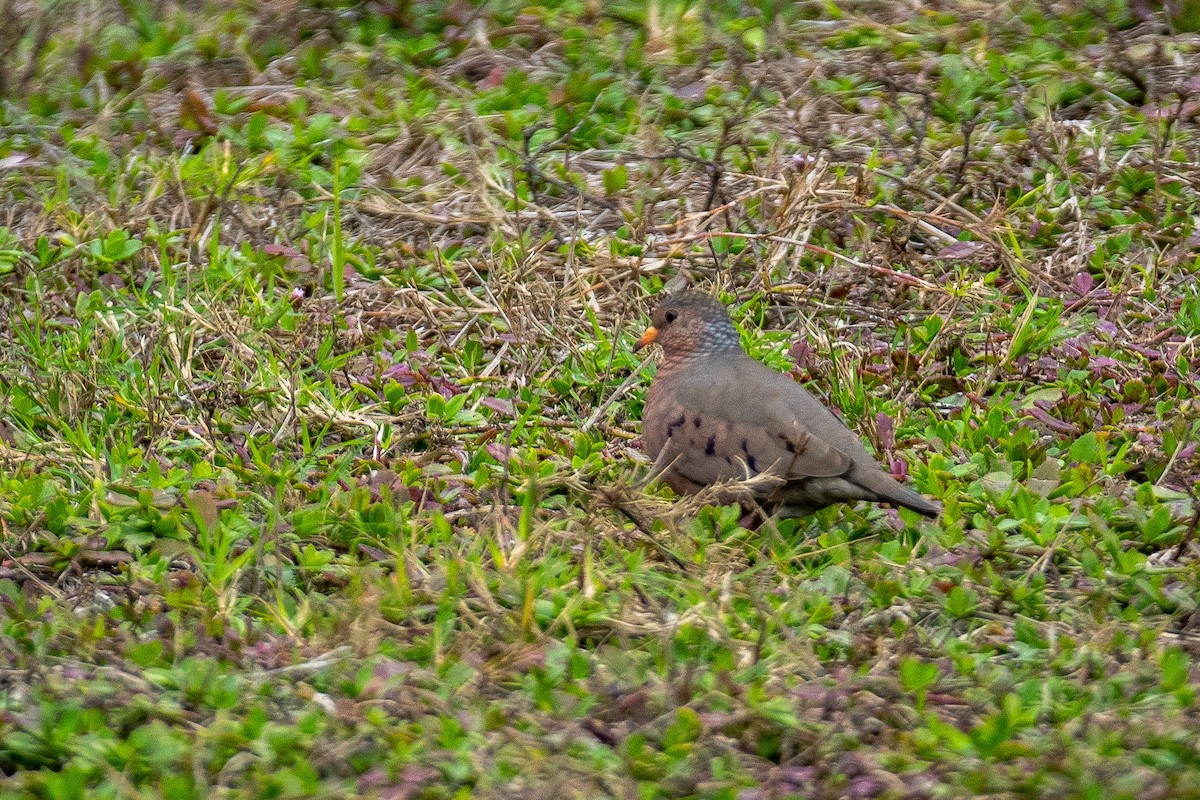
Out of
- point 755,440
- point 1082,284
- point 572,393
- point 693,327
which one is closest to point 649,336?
point 693,327

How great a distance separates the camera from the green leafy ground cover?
3518 mm

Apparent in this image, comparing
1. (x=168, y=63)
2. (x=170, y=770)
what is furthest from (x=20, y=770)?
(x=168, y=63)

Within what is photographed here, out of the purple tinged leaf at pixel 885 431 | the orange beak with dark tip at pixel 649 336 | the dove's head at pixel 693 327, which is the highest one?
the dove's head at pixel 693 327

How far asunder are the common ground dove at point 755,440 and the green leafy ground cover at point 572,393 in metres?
0.16

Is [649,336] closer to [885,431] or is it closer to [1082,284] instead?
[885,431]

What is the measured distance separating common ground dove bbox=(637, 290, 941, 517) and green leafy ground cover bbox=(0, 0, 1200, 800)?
0.53ft

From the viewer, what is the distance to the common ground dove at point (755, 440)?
446 cm

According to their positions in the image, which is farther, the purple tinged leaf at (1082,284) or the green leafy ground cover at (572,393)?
the purple tinged leaf at (1082,284)

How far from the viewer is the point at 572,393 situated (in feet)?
18.2

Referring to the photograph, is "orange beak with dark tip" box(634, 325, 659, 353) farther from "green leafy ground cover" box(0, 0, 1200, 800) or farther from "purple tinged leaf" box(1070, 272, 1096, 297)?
"purple tinged leaf" box(1070, 272, 1096, 297)

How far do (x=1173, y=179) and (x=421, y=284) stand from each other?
10.3 feet

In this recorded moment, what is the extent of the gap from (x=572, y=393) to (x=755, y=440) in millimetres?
1072

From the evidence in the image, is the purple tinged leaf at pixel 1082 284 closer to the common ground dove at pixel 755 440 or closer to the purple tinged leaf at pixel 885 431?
the purple tinged leaf at pixel 885 431

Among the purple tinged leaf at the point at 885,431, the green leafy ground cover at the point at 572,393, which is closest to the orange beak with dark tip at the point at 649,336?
the green leafy ground cover at the point at 572,393
